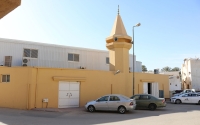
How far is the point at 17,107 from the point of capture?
1681 cm

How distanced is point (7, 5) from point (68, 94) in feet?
50.4

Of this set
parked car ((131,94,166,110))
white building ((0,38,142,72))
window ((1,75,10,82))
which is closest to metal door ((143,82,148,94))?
white building ((0,38,142,72))

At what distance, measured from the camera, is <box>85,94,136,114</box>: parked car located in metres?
15.5

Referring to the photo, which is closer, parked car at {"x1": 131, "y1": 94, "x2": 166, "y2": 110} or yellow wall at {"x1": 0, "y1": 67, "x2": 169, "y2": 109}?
Result: yellow wall at {"x1": 0, "y1": 67, "x2": 169, "y2": 109}

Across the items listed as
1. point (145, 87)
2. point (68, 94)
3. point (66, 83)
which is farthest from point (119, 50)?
point (68, 94)

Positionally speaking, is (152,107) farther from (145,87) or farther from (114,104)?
(145,87)

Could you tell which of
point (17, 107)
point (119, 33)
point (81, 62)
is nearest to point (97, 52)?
point (81, 62)

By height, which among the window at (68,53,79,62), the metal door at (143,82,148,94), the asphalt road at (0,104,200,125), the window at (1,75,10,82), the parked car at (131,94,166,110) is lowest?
the asphalt road at (0,104,200,125)

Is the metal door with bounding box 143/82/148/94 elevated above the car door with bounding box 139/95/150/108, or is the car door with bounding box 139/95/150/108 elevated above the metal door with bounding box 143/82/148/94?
the metal door with bounding box 143/82/148/94

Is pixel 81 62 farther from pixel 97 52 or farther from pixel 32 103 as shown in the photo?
pixel 32 103

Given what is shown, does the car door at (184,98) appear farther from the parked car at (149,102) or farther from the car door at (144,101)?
the car door at (144,101)

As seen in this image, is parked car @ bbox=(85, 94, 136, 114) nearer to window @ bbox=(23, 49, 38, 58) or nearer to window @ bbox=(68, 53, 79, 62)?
window @ bbox=(23, 49, 38, 58)

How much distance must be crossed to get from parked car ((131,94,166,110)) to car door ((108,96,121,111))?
3410 mm

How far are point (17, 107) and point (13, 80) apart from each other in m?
2.25
